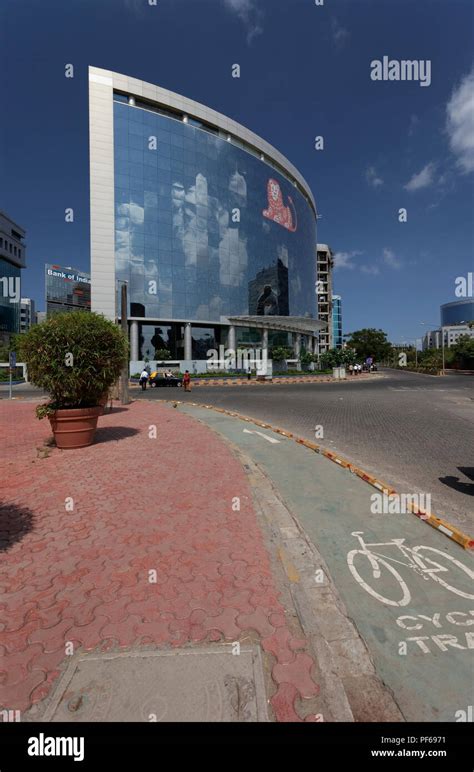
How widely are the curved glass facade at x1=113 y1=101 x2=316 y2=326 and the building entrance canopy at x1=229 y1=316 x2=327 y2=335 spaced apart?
2.11m

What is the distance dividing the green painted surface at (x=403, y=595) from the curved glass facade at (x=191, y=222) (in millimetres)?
43199

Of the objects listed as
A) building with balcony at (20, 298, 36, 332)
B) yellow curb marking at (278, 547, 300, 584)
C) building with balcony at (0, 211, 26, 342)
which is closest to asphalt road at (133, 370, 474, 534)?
yellow curb marking at (278, 547, 300, 584)

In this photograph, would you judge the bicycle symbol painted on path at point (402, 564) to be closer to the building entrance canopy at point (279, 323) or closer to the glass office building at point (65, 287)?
the building entrance canopy at point (279, 323)

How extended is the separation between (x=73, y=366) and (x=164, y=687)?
6.56 meters

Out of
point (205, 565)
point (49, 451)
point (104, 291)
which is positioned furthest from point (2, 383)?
point (205, 565)

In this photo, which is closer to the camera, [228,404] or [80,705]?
[80,705]

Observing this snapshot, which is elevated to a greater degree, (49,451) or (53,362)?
(53,362)

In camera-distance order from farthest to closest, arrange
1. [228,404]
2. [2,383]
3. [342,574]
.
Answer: [2,383] < [228,404] < [342,574]

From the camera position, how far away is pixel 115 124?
144ft

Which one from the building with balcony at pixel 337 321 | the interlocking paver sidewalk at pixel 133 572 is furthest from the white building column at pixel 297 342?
the building with balcony at pixel 337 321

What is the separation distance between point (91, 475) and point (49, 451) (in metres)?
2.28

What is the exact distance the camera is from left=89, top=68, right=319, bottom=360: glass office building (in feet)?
142
